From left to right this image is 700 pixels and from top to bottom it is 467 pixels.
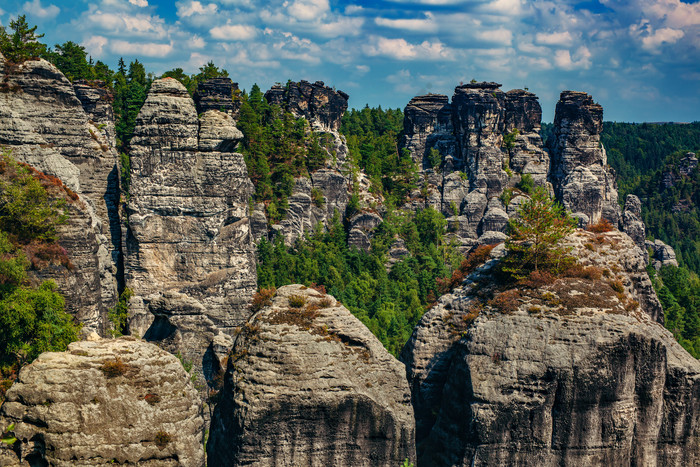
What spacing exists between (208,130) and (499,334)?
93.0 ft

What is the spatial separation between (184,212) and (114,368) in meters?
26.8

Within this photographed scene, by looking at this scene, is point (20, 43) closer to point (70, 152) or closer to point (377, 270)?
point (70, 152)

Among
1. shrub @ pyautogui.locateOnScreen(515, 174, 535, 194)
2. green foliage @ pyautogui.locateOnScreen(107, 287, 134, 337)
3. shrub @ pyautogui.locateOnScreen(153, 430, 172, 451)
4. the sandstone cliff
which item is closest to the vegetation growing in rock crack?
shrub @ pyautogui.locateOnScreen(153, 430, 172, 451)

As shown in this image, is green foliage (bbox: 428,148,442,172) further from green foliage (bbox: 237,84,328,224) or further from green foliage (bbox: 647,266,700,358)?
green foliage (bbox: 647,266,700,358)

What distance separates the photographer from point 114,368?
70.2ft

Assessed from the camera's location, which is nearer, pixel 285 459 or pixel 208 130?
pixel 285 459

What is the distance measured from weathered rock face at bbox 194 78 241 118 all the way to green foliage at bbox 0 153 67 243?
39.8 metres

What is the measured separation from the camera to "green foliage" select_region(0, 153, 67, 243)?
33688 millimetres

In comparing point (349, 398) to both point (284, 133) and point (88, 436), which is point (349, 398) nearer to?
point (88, 436)

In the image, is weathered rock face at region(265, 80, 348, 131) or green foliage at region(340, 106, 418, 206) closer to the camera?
weathered rock face at region(265, 80, 348, 131)

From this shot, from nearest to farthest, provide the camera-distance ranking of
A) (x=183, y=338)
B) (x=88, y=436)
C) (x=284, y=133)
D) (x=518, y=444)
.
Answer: (x=88, y=436)
(x=518, y=444)
(x=183, y=338)
(x=284, y=133)

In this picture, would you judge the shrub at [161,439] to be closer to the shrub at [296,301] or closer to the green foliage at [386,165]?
the shrub at [296,301]

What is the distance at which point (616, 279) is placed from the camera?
30766 mm

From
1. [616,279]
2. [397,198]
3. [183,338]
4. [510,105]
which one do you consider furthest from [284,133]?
[616,279]
